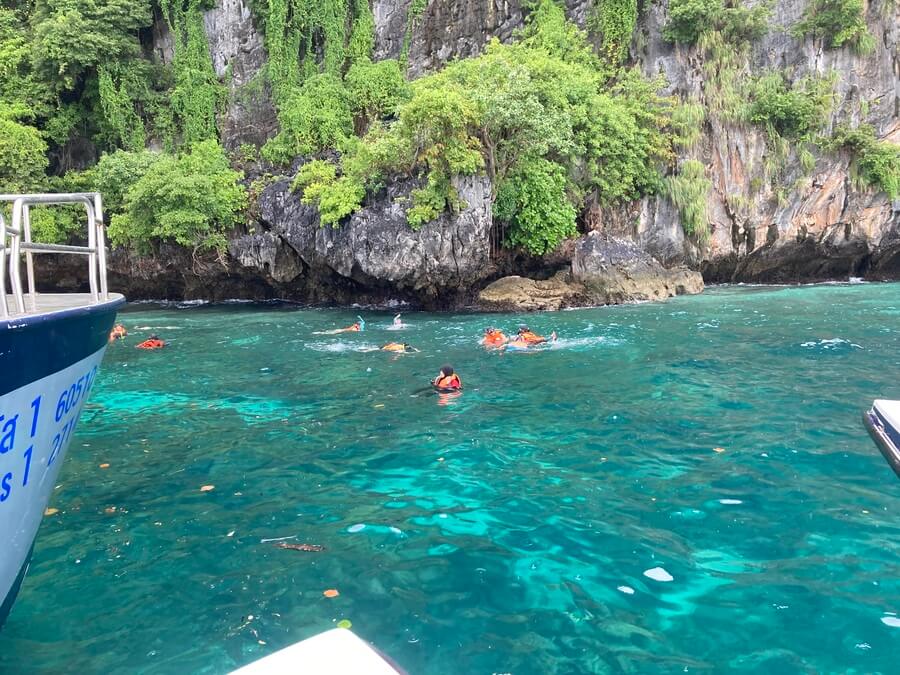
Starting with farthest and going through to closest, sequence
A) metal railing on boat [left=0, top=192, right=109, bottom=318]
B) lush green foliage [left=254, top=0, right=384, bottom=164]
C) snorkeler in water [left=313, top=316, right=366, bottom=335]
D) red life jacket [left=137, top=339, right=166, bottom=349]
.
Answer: lush green foliage [left=254, top=0, right=384, bottom=164] → snorkeler in water [left=313, top=316, right=366, bottom=335] → red life jacket [left=137, top=339, right=166, bottom=349] → metal railing on boat [left=0, top=192, right=109, bottom=318]

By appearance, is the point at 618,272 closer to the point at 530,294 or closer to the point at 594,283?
the point at 594,283

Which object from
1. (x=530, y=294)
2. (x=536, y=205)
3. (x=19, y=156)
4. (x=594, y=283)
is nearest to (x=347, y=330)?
(x=530, y=294)

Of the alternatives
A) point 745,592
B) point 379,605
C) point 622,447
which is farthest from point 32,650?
point 622,447

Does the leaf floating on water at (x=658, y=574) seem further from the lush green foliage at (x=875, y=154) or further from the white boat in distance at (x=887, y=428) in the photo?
Answer: the lush green foliage at (x=875, y=154)

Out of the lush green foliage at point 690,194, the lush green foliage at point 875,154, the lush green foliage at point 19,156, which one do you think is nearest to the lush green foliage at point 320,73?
the lush green foliage at point 19,156

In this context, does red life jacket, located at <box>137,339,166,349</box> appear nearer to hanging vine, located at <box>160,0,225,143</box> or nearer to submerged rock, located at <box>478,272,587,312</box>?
submerged rock, located at <box>478,272,587,312</box>

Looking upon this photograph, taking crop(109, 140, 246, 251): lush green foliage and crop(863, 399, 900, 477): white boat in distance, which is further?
crop(109, 140, 246, 251): lush green foliage

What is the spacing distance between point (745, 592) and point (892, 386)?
7.74 meters

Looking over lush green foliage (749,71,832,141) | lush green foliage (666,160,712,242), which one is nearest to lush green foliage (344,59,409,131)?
lush green foliage (666,160,712,242)

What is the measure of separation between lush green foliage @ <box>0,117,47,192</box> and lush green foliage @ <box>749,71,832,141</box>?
31393 millimetres

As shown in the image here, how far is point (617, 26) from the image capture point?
2973cm

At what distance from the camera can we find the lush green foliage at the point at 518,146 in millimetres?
22000

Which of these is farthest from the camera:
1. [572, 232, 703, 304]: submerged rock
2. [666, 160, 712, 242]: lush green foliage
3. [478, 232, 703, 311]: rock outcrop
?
[666, 160, 712, 242]: lush green foliage

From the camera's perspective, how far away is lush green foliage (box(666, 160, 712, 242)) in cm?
2753
